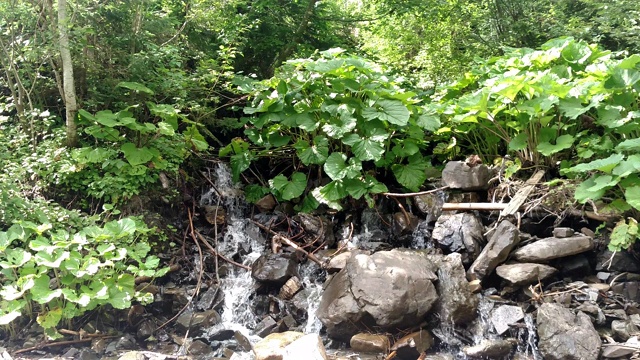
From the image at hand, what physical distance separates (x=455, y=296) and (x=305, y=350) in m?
1.53

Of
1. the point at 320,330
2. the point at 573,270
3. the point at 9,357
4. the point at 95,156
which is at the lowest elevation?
the point at 320,330

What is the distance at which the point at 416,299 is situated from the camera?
14.1ft

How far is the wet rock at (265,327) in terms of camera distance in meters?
4.71

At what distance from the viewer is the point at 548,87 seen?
4820 mm

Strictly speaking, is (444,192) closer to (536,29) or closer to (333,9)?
(536,29)

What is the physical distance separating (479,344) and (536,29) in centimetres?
627

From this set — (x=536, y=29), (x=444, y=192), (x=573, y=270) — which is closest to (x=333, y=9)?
(x=536, y=29)

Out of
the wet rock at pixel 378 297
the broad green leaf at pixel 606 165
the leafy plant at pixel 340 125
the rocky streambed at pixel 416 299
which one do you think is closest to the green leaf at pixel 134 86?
the leafy plant at pixel 340 125

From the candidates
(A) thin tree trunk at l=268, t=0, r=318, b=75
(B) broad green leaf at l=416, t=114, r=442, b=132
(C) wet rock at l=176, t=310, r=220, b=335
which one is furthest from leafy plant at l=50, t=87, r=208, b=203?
(B) broad green leaf at l=416, t=114, r=442, b=132

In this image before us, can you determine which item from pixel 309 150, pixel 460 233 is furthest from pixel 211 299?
pixel 460 233

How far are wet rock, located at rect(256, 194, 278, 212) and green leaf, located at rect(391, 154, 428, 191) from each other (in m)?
1.72

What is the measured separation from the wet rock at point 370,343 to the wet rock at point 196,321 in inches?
58.9

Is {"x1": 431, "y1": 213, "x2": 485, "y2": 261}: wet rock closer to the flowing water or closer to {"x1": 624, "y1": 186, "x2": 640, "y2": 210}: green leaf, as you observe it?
the flowing water

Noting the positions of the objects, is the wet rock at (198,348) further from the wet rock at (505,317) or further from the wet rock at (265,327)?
the wet rock at (505,317)
